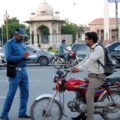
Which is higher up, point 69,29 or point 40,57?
point 69,29

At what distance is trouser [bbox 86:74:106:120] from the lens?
26.4ft

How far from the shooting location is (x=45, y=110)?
8.36 metres

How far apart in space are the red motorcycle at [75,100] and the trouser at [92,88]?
0.12m

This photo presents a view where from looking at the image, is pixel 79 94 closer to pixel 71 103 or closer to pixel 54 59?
pixel 71 103

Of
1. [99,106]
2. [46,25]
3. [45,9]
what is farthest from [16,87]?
[45,9]

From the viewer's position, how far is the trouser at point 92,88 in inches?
317

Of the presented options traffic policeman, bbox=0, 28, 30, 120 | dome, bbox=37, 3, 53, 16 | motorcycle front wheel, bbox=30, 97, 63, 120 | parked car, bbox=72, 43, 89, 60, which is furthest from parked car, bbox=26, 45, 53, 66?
dome, bbox=37, 3, 53, 16

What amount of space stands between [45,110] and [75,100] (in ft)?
1.76

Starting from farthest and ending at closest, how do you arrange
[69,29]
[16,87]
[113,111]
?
[69,29], [16,87], [113,111]

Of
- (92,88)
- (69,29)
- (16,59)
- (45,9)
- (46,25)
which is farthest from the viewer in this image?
(69,29)

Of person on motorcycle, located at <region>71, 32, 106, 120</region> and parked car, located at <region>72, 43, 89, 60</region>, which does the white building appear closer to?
parked car, located at <region>72, 43, 89, 60</region>

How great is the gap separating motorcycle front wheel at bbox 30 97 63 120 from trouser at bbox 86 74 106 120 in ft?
1.81

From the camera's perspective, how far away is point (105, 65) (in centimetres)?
812

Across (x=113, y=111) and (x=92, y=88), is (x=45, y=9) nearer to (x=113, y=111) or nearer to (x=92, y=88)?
(x=113, y=111)
